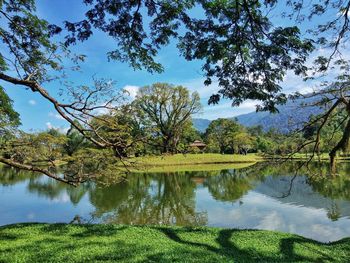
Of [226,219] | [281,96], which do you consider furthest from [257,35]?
[226,219]

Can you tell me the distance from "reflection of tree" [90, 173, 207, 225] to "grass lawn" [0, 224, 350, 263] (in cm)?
403

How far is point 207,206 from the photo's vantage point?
15258 mm

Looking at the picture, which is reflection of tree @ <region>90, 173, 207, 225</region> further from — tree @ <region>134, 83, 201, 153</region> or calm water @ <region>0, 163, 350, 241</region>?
tree @ <region>134, 83, 201, 153</region>

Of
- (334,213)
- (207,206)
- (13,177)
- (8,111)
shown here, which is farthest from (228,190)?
(13,177)

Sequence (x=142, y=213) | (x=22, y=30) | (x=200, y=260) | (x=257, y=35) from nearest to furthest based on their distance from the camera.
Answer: (x=257, y=35), (x=200, y=260), (x=22, y=30), (x=142, y=213)

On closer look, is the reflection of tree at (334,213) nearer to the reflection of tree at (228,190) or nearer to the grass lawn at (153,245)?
the grass lawn at (153,245)

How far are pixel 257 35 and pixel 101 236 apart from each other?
219 inches

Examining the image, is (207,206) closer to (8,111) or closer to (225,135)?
(8,111)

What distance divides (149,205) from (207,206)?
281 centimetres

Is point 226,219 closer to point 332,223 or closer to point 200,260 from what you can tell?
point 332,223

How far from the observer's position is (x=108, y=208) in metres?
15.2

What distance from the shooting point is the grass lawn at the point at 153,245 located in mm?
6039

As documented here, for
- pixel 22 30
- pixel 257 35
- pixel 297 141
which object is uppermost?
pixel 22 30

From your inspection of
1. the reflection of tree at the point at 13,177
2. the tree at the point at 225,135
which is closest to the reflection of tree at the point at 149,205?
the reflection of tree at the point at 13,177
